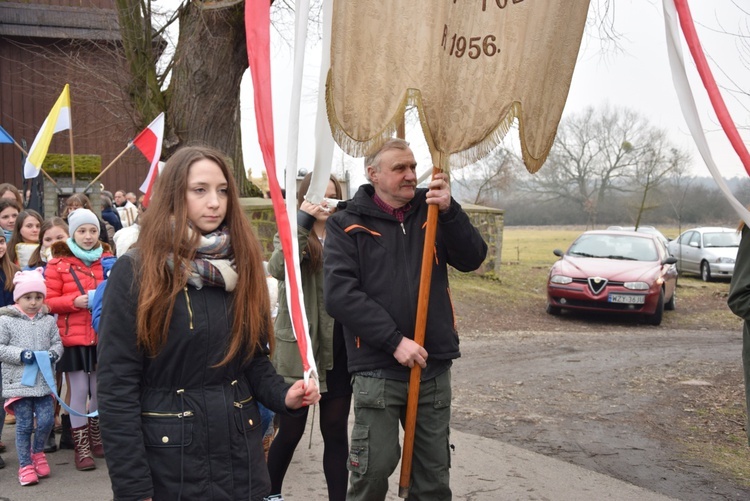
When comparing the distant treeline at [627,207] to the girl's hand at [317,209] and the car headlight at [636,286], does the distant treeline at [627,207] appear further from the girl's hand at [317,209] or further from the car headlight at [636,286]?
the girl's hand at [317,209]

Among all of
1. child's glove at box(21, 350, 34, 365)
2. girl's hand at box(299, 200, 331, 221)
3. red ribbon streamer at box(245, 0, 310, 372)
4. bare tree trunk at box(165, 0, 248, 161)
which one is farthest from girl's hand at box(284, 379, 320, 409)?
bare tree trunk at box(165, 0, 248, 161)

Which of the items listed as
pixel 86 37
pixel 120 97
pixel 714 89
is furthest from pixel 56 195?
pixel 714 89

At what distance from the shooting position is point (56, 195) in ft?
45.5

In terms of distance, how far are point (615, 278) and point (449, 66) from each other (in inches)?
402

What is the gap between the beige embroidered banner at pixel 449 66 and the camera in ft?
11.3

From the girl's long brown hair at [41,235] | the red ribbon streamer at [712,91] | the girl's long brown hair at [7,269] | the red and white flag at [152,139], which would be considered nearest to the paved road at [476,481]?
the girl's long brown hair at [7,269]

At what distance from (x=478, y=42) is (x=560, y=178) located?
5387 cm

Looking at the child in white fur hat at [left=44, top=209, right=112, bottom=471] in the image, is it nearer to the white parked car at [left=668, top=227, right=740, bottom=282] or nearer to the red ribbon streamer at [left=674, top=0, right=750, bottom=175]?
the red ribbon streamer at [left=674, top=0, right=750, bottom=175]

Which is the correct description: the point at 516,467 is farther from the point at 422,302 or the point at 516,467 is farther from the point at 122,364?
the point at 122,364

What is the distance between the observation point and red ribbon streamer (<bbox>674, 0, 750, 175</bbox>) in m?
3.14

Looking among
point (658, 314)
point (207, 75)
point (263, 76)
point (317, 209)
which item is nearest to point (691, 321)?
point (658, 314)

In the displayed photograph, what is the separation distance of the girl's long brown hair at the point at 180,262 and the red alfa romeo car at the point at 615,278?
430 inches

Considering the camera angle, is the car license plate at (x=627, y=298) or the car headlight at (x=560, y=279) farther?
the car headlight at (x=560, y=279)

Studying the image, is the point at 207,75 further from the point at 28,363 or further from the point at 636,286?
the point at 636,286
